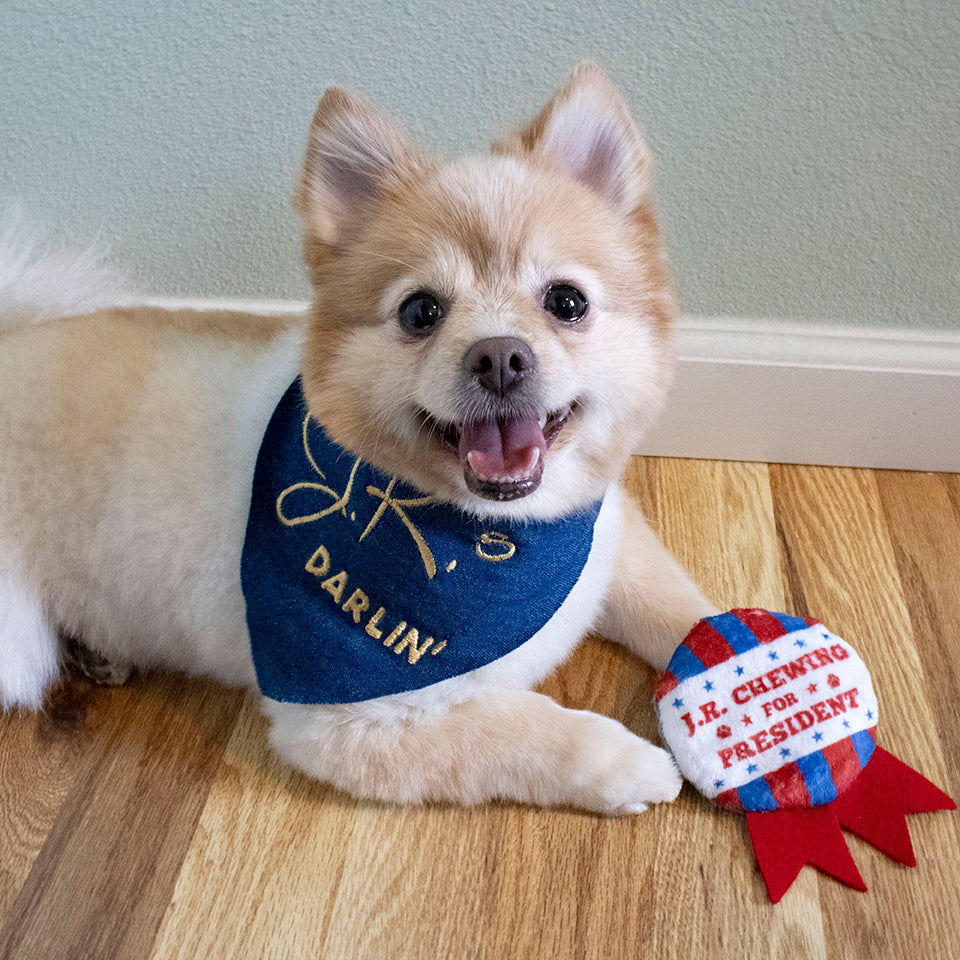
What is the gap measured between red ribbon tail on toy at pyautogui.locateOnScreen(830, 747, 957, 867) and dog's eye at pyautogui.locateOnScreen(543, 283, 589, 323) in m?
0.80

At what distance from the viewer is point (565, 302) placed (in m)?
1.05

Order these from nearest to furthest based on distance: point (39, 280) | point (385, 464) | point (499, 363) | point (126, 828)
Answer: point (499, 363)
point (385, 464)
point (126, 828)
point (39, 280)

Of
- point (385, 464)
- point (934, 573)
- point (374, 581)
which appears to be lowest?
point (934, 573)

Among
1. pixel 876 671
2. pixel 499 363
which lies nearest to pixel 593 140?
pixel 499 363

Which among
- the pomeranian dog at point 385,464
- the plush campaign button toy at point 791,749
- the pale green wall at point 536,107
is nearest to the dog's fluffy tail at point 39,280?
the pomeranian dog at point 385,464

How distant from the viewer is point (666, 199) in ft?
5.13

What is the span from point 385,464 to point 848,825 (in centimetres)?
84

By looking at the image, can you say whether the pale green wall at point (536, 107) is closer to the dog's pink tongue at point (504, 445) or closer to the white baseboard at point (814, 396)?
the white baseboard at point (814, 396)

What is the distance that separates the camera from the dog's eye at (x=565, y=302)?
105 cm

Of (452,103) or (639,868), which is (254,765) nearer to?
(639,868)

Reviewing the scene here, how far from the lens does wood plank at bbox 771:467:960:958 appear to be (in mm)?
1106

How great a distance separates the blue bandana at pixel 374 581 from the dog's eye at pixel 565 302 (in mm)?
296

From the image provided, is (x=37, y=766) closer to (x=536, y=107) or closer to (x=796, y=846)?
(x=796, y=846)

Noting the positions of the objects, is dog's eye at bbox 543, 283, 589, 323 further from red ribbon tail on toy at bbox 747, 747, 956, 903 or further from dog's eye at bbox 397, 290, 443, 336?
red ribbon tail on toy at bbox 747, 747, 956, 903
